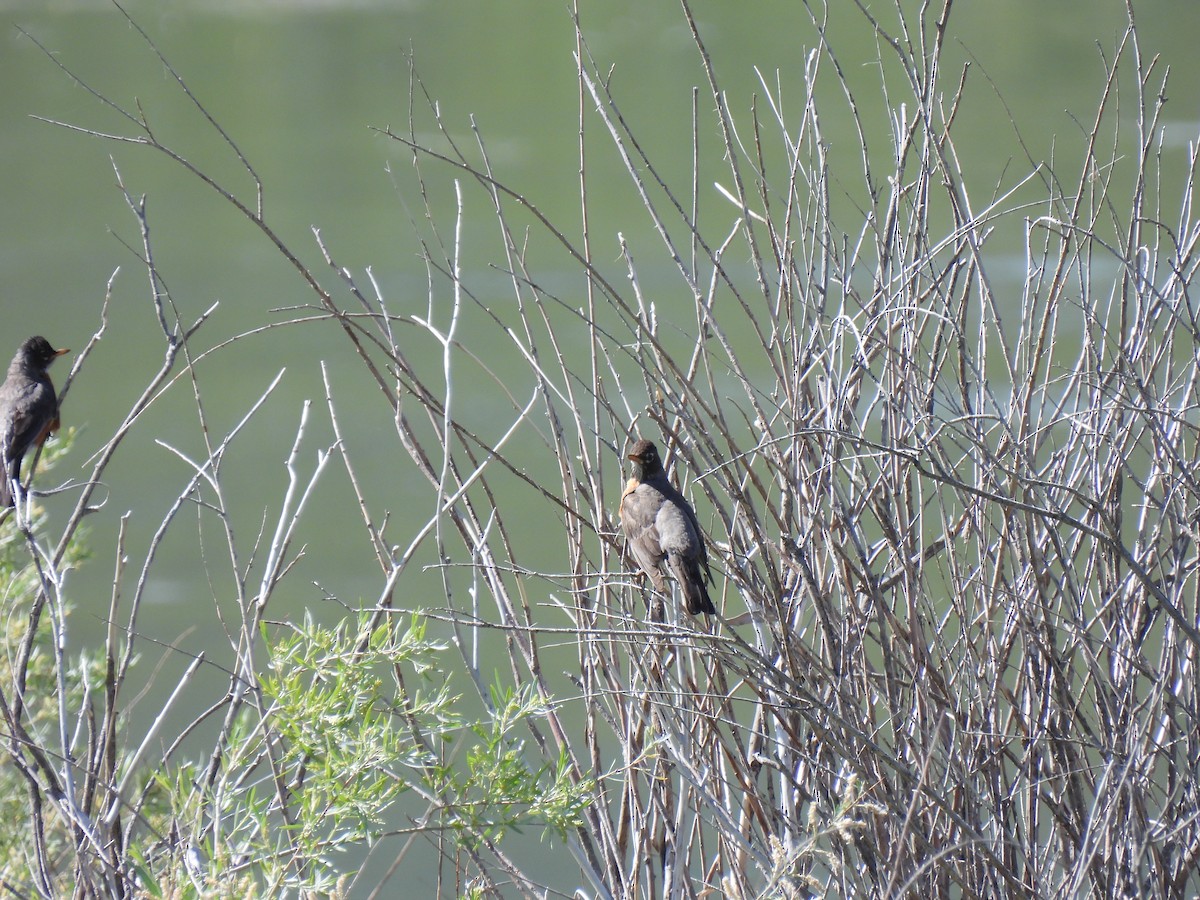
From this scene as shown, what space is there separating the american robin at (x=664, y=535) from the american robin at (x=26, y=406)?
155 cm

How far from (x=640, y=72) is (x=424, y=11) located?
123 cm

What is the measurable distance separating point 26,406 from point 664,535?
2029 mm

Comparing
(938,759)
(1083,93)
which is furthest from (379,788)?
(1083,93)

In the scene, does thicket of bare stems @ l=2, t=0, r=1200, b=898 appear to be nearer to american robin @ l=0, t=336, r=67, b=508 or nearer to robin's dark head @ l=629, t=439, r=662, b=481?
robin's dark head @ l=629, t=439, r=662, b=481

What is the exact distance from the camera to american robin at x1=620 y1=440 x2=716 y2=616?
2.17m

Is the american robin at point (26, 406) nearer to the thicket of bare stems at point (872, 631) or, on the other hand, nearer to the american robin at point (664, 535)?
the american robin at point (664, 535)

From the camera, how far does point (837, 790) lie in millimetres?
1378

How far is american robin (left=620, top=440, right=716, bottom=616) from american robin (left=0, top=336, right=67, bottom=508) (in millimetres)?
1548

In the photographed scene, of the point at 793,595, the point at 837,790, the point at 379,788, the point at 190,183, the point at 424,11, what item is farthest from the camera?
the point at 190,183

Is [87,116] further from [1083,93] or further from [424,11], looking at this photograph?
[1083,93]

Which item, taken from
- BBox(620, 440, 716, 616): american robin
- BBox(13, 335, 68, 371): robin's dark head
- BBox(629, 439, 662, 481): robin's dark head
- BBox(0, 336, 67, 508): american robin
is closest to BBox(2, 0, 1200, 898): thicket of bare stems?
BBox(620, 440, 716, 616): american robin

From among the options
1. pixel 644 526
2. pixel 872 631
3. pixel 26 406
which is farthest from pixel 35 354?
pixel 872 631

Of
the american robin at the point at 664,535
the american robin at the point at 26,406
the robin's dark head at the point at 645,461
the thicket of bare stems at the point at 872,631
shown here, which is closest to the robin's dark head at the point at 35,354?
the american robin at the point at 26,406

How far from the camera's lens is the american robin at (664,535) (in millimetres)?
2168
